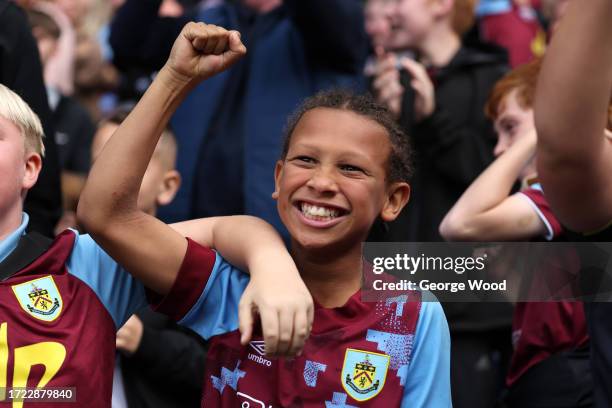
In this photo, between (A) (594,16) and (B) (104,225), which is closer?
(A) (594,16)

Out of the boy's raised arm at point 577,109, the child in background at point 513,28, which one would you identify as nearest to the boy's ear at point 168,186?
the boy's raised arm at point 577,109

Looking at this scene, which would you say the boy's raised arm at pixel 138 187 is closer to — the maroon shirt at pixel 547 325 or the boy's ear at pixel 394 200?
the boy's ear at pixel 394 200

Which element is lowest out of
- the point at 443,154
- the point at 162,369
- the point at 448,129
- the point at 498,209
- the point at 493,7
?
the point at 162,369

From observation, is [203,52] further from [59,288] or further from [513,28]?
[513,28]

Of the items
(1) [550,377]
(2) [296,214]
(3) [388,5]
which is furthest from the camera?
(3) [388,5]

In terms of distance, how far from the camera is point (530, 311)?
10.5ft

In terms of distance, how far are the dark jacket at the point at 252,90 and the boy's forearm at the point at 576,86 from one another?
86.4 inches

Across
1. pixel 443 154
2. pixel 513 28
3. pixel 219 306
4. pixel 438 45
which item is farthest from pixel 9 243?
pixel 513 28

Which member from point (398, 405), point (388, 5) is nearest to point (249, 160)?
point (388, 5)

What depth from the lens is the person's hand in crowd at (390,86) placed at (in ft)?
13.4

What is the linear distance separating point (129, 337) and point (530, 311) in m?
1.35

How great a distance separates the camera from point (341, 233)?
8.00ft

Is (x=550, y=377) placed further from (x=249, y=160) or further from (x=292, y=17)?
(x=292, y=17)

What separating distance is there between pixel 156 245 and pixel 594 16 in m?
1.17
